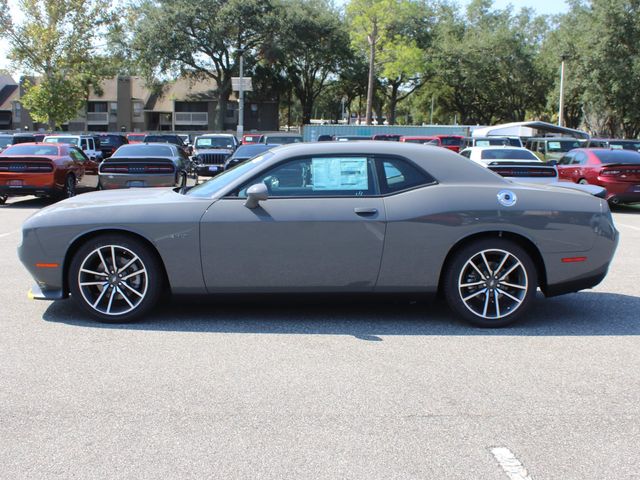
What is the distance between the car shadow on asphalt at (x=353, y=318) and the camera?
18.7ft

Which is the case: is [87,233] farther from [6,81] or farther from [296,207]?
[6,81]

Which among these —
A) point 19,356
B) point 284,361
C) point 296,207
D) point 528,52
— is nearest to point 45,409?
point 19,356

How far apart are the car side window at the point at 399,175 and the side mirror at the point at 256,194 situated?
986 millimetres

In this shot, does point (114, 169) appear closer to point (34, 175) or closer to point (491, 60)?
point (34, 175)

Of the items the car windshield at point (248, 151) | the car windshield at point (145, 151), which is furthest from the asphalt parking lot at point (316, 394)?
the car windshield at point (248, 151)

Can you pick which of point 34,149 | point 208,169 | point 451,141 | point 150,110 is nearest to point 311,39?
point 150,110

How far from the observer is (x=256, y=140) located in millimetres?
35844

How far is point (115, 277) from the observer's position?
18.8 ft

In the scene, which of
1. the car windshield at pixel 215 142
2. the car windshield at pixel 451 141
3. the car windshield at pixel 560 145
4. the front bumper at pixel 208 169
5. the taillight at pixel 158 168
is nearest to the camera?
the taillight at pixel 158 168

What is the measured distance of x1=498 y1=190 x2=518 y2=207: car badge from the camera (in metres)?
5.72

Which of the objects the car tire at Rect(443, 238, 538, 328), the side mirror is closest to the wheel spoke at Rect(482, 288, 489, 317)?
the car tire at Rect(443, 238, 538, 328)

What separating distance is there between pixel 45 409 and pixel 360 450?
186 cm

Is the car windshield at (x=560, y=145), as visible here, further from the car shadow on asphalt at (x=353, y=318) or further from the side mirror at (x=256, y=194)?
the side mirror at (x=256, y=194)

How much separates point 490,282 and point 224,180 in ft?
7.98
